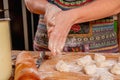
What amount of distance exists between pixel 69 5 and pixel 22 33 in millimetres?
1397

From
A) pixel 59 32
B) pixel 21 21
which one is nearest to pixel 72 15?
pixel 59 32

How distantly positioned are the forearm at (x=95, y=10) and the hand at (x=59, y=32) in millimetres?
52

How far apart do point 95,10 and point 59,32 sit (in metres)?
0.19

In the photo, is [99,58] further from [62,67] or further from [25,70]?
[25,70]

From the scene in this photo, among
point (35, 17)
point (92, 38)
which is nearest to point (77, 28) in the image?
point (92, 38)

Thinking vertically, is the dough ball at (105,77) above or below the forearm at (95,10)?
below

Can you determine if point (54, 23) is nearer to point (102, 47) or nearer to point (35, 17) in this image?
point (102, 47)

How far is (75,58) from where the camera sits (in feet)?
2.97

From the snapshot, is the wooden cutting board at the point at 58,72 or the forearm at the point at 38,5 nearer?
the wooden cutting board at the point at 58,72

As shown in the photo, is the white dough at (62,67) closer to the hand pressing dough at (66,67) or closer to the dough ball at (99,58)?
the hand pressing dough at (66,67)

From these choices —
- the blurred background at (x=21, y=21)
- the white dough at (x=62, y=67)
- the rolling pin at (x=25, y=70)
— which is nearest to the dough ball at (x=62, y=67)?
the white dough at (x=62, y=67)

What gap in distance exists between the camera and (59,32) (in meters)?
0.69

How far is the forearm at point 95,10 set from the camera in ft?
2.52

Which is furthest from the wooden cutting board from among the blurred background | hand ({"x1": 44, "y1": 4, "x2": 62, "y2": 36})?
the blurred background
